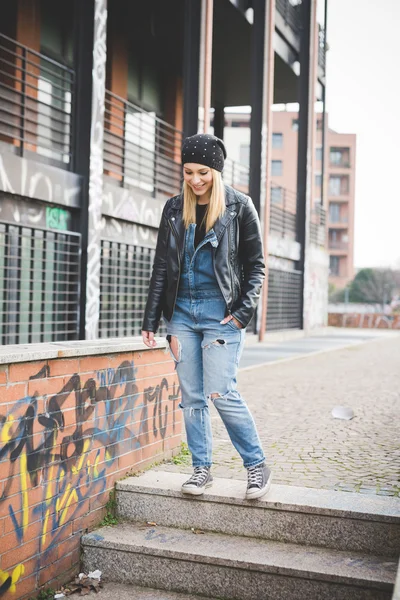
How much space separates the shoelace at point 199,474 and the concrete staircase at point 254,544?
10 centimetres

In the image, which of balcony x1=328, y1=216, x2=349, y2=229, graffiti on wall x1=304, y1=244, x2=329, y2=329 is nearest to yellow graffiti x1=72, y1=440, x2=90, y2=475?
graffiti on wall x1=304, y1=244, x2=329, y2=329

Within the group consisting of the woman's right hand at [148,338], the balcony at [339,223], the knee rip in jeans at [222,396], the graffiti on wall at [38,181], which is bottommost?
the knee rip in jeans at [222,396]

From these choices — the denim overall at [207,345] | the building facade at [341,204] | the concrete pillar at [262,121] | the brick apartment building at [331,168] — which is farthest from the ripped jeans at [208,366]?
the building facade at [341,204]

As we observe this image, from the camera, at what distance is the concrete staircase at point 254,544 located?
11.1ft

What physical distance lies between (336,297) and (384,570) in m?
71.7

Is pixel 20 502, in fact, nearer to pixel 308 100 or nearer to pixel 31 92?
pixel 31 92

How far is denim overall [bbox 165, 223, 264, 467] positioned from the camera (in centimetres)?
371

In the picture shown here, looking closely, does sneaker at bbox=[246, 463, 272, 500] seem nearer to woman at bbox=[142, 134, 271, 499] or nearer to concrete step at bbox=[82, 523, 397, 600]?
woman at bbox=[142, 134, 271, 499]

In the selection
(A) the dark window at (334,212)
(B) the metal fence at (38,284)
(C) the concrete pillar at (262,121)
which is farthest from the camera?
(A) the dark window at (334,212)

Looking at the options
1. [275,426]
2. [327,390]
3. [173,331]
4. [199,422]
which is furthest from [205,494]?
[327,390]

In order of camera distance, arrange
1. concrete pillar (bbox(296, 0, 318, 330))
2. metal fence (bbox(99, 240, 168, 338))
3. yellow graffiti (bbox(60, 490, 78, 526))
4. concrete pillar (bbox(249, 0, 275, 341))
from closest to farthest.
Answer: yellow graffiti (bbox(60, 490, 78, 526)), metal fence (bbox(99, 240, 168, 338)), concrete pillar (bbox(249, 0, 275, 341)), concrete pillar (bbox(296, 0, 318, 330))

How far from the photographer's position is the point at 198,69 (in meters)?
14.2

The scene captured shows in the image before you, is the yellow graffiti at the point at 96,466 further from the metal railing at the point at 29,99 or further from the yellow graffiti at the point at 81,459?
the metal railing at the point at 29,99

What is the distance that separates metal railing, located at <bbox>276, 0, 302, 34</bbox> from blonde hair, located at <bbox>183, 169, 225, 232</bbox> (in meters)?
17.7
